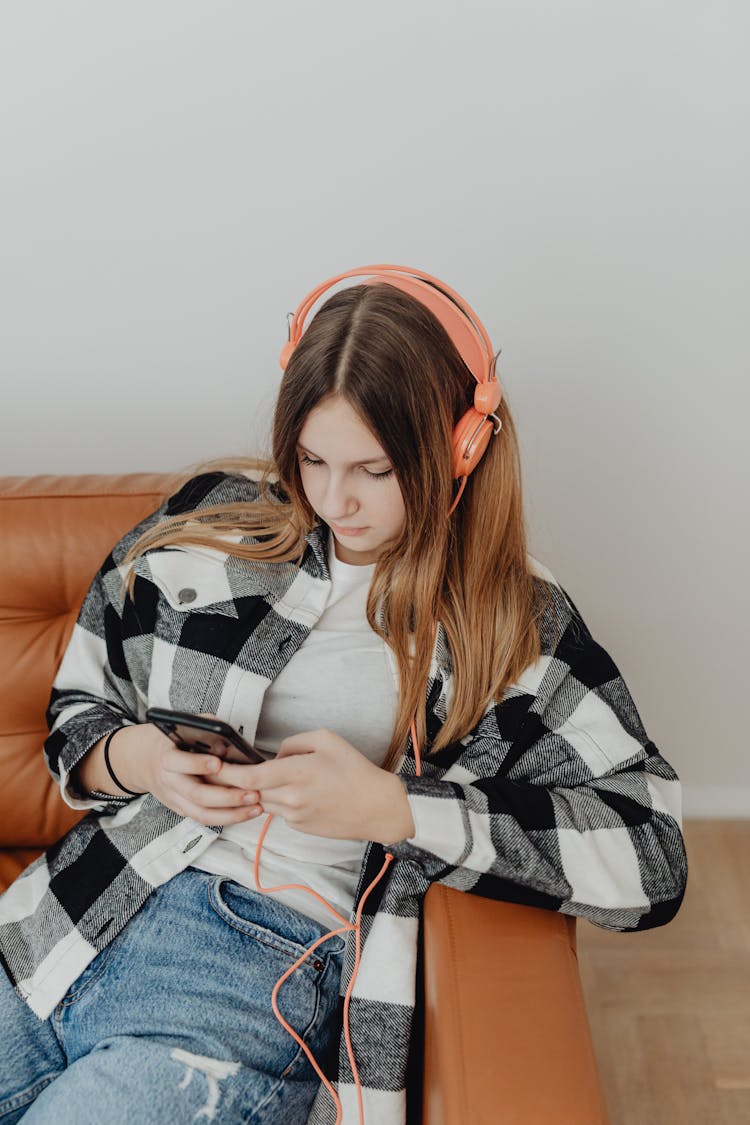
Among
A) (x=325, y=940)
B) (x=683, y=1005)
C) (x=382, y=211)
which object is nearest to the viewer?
(x=325, y=940)

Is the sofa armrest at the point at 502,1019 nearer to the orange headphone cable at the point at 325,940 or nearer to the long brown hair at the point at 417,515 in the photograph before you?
the orange headphone cable at the point at 325,940

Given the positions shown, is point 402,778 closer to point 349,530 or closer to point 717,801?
point 349,530

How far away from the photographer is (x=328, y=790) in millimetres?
1023

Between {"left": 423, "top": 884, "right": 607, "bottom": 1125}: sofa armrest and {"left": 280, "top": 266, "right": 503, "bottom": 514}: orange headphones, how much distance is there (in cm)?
50

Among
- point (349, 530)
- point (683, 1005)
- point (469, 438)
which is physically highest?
point (469, 438)

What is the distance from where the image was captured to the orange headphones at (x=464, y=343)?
1.05 m

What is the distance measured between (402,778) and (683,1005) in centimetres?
98

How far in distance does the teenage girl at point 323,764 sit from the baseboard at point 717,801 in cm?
97

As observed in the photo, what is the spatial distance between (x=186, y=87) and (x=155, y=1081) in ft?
4.15

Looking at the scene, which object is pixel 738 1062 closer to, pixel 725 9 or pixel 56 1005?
pixel 56 1005

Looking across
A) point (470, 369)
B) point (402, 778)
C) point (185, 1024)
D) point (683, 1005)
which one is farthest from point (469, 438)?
point (683, 1005)

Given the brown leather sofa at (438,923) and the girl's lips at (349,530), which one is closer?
the brown leather sofa at (438,923)

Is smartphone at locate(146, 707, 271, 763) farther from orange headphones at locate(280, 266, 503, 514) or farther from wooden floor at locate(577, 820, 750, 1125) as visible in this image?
wooden floor at locate(577, 820, 750, 1125)

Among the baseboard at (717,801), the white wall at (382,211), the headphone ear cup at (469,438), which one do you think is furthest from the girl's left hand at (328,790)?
the baseboard at (717,801)
